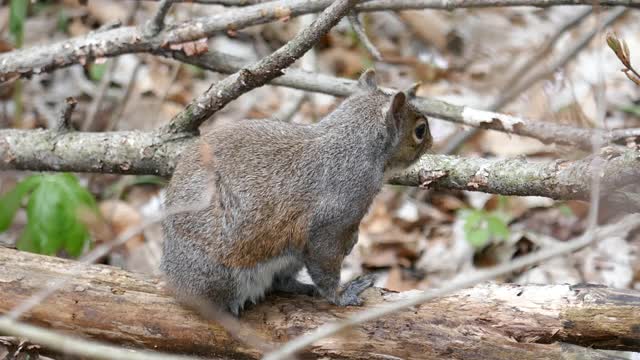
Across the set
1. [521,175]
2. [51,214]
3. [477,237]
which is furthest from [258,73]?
[477,237]

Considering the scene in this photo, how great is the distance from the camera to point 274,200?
3922 millimetres

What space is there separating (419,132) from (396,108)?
24 cm

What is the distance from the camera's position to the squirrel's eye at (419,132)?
4242 mm

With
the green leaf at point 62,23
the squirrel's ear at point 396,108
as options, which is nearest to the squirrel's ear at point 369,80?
the squirrel's ear at point 396,108

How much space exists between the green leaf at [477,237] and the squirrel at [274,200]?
5.01 ft

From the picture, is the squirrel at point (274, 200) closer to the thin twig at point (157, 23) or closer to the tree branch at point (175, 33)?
the tree branch at point (175, 33)

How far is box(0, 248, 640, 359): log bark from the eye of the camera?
3650 mm

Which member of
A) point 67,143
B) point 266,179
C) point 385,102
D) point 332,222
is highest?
point 67,143

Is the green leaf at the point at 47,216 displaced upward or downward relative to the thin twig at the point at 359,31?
downward

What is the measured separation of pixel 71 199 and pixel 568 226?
144 inches

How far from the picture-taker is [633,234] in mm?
6223

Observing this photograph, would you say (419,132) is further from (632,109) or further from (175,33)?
(632,109)

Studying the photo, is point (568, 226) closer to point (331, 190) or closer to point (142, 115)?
point (331, 190)

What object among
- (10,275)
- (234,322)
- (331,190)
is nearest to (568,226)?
(331,190)
